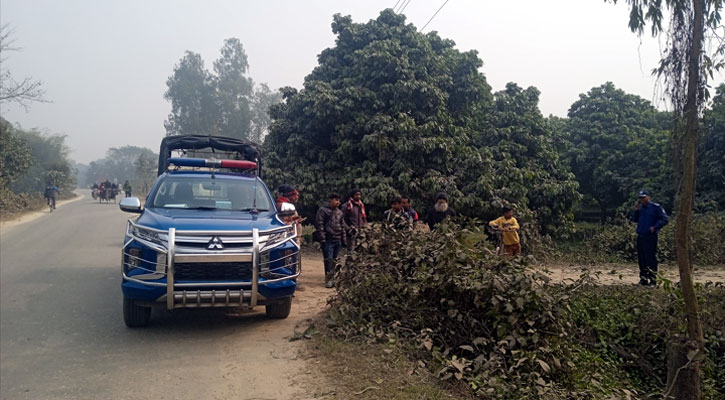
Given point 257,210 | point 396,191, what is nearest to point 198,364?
point 257,210

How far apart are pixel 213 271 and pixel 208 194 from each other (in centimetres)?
173

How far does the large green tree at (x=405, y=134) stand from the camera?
12.9 meters

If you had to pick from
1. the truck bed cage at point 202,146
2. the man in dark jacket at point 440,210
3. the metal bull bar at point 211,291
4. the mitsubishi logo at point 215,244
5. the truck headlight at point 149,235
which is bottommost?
the metal bull bar at point 211,291

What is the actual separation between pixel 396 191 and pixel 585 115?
1610 cm

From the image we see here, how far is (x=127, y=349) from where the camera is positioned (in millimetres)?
5391

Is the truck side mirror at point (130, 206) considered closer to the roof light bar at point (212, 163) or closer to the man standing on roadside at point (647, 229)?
the roof light bar at point (212, 163)

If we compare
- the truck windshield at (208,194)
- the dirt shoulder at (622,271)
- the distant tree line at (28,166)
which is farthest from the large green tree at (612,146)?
the distant tree line at (28,166)

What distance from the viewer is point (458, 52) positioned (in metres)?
15.6

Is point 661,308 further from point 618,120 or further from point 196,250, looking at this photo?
point 618,120

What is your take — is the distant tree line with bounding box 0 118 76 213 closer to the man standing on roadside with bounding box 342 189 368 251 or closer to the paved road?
the paved road

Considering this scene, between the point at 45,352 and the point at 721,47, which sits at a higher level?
the point at 721,47

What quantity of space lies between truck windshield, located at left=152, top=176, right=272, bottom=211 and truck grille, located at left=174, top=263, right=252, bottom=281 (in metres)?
1.28

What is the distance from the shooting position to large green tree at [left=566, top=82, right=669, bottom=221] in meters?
20.4

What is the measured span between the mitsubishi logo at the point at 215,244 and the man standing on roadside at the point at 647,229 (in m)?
7.29
